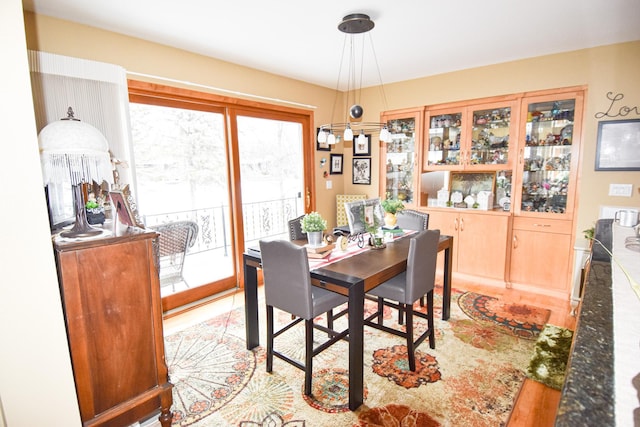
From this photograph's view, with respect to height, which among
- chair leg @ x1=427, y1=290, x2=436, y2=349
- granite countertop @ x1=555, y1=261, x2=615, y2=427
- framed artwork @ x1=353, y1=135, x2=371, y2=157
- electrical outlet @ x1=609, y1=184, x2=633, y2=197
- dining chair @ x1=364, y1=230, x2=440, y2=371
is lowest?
chair leg @ x1=427, y1=290, x2=436, y2=349

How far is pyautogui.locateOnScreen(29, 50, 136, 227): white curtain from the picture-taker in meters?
2.26

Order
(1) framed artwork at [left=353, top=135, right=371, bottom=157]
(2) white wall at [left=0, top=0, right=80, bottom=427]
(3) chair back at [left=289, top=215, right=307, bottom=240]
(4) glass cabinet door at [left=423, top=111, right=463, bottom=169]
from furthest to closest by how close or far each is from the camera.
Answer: (1) framed artwork at [left=353, top=135, right=371, bottom=157]
(4) glass cabinet door at [left=423, top=111, right=463, bottom=169]
(3) chair back at [left=289, top=215, right=307, bottom=240]
(2) white wall at [left=0, top=0, right=80, bottom=427]

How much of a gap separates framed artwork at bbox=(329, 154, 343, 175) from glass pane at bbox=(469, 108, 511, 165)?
72.0 inches

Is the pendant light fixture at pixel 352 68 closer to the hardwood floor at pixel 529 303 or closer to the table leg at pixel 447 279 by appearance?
the table leg at pixel 447 279

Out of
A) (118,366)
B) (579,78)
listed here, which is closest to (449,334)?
(118,366)

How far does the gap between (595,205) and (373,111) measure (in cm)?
280

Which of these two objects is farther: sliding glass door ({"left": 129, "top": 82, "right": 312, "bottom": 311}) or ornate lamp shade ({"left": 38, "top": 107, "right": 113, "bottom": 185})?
sliding glass door ({"left": 129, "top": 82, "right": 312, "bottom": 311})

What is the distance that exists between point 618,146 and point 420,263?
8.10 ft

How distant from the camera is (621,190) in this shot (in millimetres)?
3125

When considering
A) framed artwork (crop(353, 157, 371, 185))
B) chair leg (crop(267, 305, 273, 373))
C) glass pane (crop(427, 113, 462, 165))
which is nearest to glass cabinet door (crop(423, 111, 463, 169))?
glass pane (crop(427, 113, 462, 165))

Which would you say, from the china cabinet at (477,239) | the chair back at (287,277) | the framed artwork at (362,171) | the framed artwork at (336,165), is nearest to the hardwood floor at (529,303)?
the china cabinet at (477,239)

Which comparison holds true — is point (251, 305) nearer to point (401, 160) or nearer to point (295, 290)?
point (295, 290)

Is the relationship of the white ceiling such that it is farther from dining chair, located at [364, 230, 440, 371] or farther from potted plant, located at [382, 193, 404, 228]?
dining chair, located at [364, 230, 440, 371]

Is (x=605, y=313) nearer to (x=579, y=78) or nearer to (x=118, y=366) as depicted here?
(x=118, y=366)
